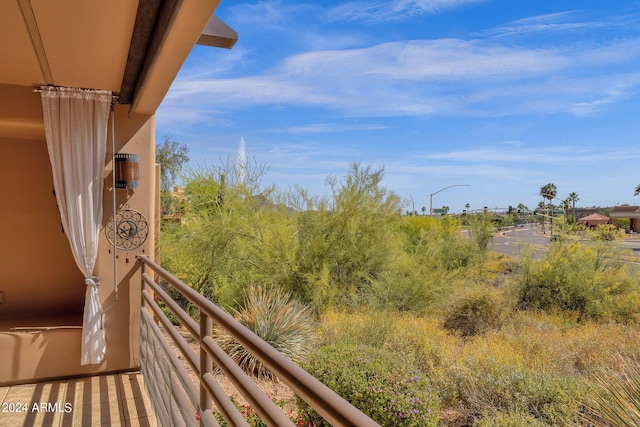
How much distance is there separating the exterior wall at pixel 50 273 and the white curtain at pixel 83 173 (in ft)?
0.45

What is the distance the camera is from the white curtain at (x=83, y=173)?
334 cm

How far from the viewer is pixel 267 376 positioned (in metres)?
5.61

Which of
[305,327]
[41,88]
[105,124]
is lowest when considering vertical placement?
[305,327]

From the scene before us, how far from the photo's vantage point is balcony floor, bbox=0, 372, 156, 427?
9.11 feet

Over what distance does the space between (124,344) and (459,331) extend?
6534 mm

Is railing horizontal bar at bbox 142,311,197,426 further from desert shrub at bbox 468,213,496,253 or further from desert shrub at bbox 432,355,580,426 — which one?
desert shrub at bbox 468,213,496,253

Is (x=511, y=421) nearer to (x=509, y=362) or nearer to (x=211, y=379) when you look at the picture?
(x=509, y=362)

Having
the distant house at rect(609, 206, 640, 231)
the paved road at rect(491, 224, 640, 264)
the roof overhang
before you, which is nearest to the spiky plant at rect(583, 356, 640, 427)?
the roof overhang

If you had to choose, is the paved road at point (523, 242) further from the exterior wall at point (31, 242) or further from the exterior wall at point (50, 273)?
the exterior wall at point (31, 242)

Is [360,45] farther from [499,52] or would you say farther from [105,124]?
[105,124]

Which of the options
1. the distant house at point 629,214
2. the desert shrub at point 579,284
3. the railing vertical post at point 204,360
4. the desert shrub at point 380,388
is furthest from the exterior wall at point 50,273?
the distant house at point 629,214

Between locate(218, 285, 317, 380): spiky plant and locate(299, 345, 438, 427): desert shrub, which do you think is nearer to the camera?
locate(299, 345, 438, 427): desert shrub

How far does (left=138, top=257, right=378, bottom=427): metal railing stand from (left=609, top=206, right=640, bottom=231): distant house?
124ft

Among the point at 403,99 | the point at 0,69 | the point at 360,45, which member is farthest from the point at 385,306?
the point at 403,99
